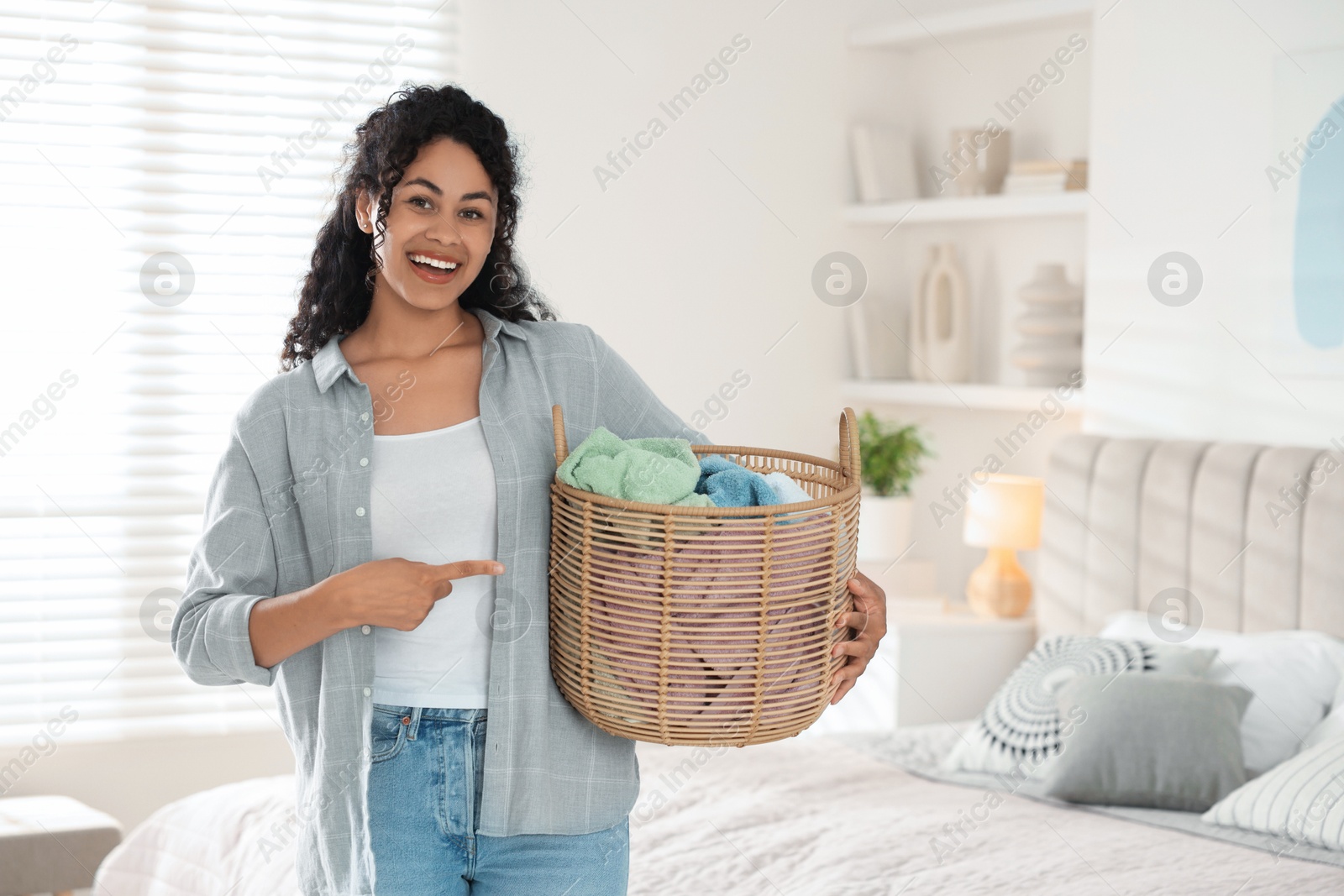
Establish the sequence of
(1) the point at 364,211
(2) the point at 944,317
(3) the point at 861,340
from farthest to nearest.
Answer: (3) the point at 861,340 < (2) the point at 944,317 < (1) the point at 364,211

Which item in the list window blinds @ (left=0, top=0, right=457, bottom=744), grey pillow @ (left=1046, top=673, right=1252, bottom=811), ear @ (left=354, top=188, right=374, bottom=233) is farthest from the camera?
window blinds @ (left=0, top=0, right=457, bottom=744)

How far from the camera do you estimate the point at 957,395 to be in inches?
150

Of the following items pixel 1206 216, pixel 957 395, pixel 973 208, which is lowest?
pixel 957 395

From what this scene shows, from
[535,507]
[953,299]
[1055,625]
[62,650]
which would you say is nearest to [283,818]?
[535,507]

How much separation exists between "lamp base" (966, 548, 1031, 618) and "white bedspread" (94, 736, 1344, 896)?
3.08ft

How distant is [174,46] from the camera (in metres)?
3.33

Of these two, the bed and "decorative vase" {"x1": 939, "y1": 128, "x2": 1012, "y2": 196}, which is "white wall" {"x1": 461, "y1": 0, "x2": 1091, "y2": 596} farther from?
the bed

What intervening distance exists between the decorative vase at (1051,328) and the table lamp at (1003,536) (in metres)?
0.38

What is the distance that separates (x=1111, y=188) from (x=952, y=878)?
2087 millimetres

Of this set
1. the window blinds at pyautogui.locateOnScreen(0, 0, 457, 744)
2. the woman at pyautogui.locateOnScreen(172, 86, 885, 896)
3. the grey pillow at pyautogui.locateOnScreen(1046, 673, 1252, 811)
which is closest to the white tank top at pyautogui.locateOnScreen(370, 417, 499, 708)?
the woman at pyautogui.locateOnScreen(172, 86, 885, 896)

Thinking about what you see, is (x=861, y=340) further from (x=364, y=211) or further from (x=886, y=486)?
(x=364, y=211)

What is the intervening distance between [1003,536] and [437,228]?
2411mm

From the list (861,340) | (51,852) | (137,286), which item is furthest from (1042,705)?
(137,286)

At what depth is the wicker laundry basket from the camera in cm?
116
